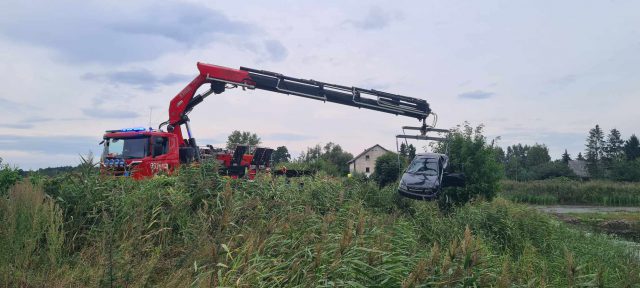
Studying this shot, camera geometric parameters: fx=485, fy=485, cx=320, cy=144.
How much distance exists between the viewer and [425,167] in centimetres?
1496

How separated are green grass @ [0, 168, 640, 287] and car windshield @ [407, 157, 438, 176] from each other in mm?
4015

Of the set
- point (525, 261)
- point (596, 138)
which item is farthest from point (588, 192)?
point (596, 138)

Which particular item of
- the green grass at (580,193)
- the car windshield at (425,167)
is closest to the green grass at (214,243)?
the car windshield at (425,167)

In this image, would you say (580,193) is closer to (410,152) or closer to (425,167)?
(410,152)

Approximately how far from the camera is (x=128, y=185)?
8836 mm

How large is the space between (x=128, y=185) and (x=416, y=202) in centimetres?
865

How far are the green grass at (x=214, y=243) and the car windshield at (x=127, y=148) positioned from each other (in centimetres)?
482

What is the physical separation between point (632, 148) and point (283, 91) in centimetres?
9423

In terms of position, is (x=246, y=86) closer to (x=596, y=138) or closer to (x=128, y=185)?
(x=128, y=185)

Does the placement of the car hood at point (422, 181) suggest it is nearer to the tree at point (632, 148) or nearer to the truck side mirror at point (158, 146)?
the truck side mirror at point (158, 146)

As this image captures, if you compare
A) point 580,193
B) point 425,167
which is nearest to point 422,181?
point 425,167

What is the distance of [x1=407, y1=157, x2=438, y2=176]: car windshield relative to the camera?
585 inches

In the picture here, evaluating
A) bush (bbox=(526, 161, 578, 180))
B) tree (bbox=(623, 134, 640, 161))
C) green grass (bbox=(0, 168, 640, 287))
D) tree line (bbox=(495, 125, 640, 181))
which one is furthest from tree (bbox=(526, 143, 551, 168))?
green grass (bbox=(0, 168, 640, 287))

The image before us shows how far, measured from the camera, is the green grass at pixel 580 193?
46531mm
